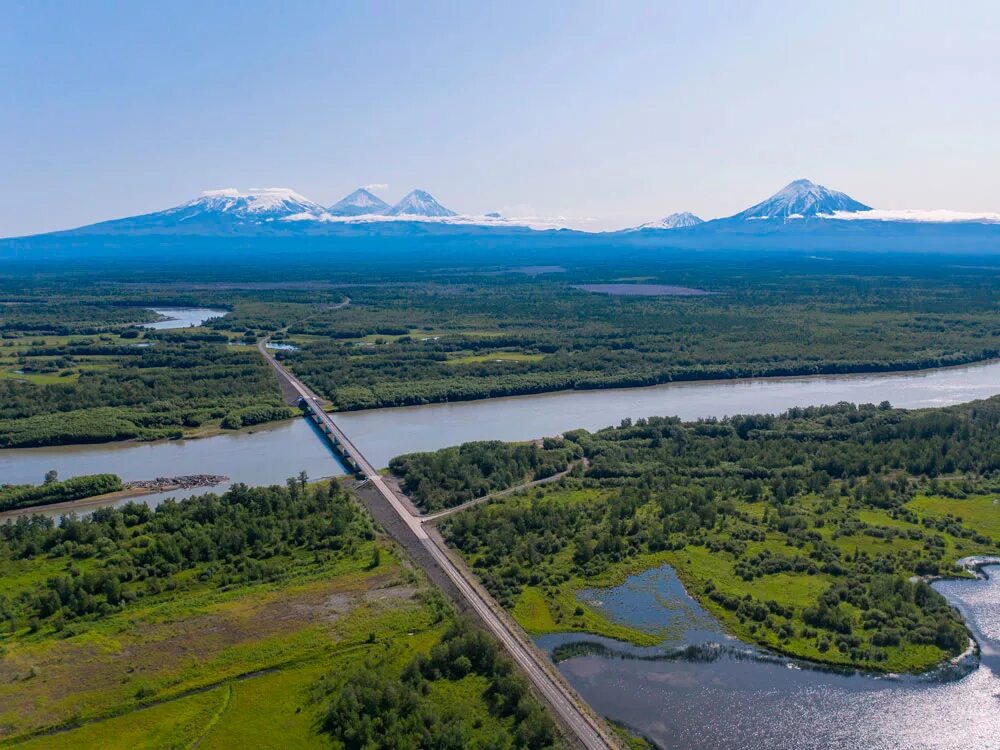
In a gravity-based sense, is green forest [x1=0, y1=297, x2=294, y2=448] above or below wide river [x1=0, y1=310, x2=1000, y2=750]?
above

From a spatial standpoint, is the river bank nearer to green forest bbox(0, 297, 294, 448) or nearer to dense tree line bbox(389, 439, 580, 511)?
dense tree line bbox(389, 439, 580, 511)

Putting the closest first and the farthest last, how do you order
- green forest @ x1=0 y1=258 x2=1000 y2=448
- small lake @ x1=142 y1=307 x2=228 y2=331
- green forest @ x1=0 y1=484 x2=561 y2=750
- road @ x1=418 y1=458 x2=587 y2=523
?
green forest @ x1=0 y1=484 x2=561 y2=750 < road @ x1=418 y1=458 x2=587 y2=523 < green forest @ x1=0 y1=258 x2=1000 y2=448 < small lake @ x1=142 y1=307 x2=228 y2=331

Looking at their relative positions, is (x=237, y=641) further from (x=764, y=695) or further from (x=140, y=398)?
(x=140, y=398)

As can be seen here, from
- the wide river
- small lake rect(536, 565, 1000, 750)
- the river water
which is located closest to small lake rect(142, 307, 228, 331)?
the river water

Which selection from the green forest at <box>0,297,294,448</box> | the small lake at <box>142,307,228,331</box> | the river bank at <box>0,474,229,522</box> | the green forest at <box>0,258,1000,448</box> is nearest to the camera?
the river bank at <box>0,474,229,522</box>

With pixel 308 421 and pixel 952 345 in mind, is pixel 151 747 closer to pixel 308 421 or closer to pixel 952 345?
pixel 308 421

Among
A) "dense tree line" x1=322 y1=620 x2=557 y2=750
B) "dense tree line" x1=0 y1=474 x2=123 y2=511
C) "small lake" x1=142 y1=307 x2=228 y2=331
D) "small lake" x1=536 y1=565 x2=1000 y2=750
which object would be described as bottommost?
"small lake" x1=536 y1=565 x2=1000 y2=750

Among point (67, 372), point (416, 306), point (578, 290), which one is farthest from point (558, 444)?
point (578, 290)
